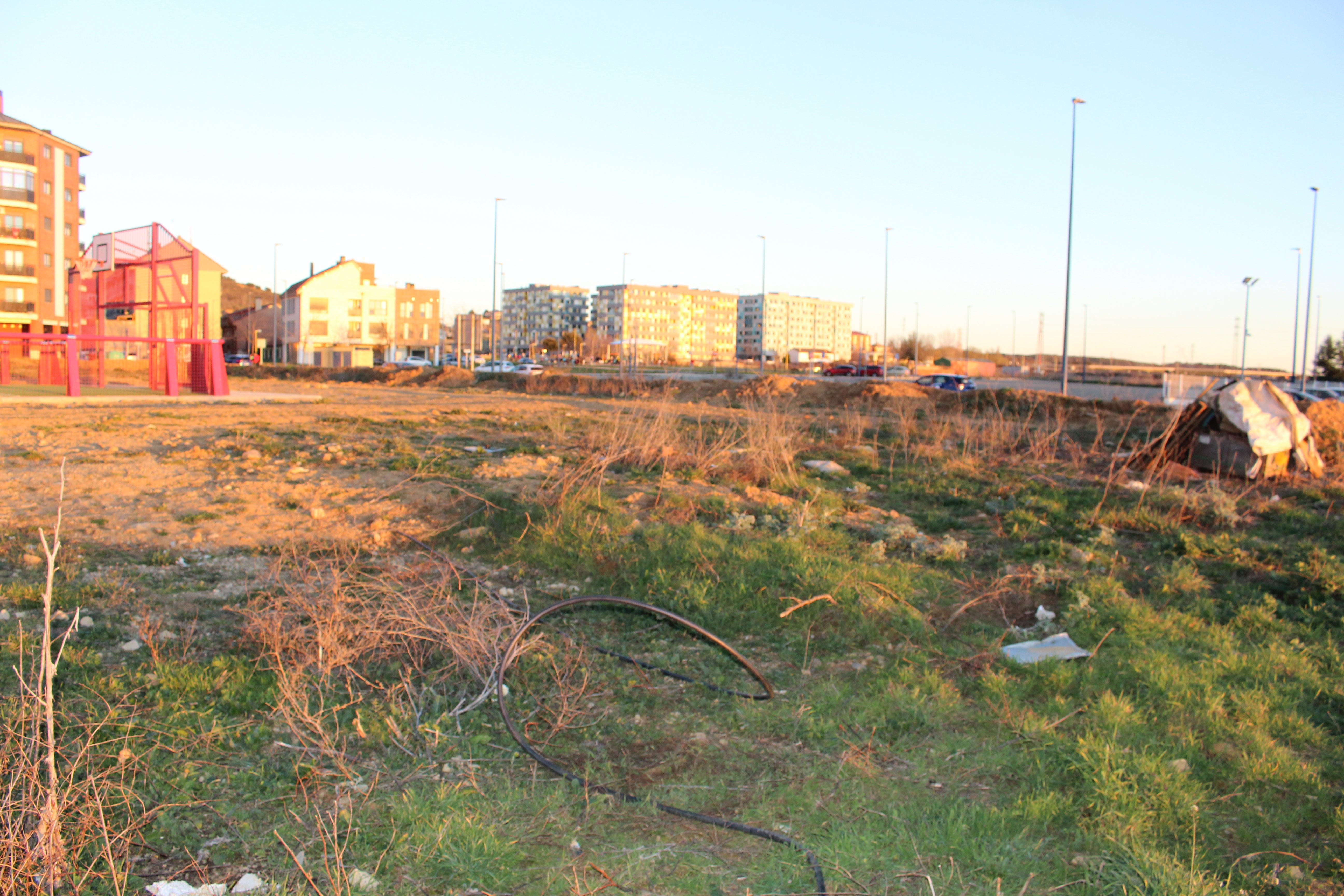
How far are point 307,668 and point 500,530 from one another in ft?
10.4

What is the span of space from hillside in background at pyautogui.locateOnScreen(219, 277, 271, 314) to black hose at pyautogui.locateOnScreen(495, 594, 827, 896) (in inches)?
5513

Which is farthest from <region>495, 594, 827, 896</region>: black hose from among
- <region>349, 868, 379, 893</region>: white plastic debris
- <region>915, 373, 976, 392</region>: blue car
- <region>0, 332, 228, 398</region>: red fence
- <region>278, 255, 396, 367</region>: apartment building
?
<region>278, 255, 396, 367</region>: apartment building

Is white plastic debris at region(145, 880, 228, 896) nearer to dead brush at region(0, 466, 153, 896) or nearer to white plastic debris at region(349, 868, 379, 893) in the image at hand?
dead brush at region(0, 466, 153, 896)

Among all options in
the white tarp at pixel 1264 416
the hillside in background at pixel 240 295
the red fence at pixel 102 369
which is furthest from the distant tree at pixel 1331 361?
the hillside in background at pixel 240 295

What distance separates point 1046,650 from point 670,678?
2.45m

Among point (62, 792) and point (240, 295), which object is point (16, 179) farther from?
point (240, 295)

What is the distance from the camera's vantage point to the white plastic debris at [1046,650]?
5.55 meters

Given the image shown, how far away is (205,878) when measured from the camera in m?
3.12

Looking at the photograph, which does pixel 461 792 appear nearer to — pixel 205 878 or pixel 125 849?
pixel 205 878

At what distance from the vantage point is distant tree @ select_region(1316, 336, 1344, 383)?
61.8 metres

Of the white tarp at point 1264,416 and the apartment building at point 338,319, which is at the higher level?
the apartment building at point 338,319

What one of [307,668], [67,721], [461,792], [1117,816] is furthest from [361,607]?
[1117,816]

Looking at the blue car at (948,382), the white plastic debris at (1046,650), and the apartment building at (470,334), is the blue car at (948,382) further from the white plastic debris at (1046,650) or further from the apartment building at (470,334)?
the apartment building at (470,334)

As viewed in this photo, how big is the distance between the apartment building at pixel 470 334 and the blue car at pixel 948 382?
4298 centimetres
